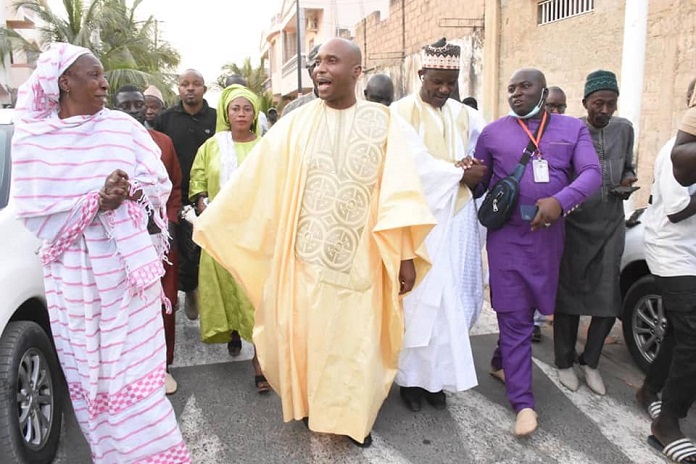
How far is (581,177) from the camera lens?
3.12m

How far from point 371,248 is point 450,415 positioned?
1.19 m

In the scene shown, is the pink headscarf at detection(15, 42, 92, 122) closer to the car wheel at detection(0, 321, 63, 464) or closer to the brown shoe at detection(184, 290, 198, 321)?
the car wheel at detection(0, 321, 63, 464)

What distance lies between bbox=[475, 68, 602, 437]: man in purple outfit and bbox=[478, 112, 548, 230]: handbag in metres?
0.03

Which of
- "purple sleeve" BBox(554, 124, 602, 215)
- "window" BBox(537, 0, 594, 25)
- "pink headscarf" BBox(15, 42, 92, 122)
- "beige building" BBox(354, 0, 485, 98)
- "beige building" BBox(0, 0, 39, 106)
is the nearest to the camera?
"pink headscarf" BBox(15, 42, 92, 122)

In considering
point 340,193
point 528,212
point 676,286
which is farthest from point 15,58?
point 676,286

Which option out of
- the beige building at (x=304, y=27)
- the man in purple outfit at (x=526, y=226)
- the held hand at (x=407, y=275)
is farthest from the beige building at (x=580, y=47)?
the beige building at (x=304, y=27)

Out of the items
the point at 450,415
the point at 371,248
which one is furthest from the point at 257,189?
the point at 450,415

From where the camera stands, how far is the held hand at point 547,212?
3.00 m

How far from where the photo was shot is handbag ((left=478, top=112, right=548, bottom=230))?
319 centimetres

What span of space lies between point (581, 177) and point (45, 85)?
8.46 ft

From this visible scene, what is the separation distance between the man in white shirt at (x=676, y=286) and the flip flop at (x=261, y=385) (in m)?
2.19

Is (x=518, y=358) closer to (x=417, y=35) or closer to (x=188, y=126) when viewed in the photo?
(x=188, y=126)

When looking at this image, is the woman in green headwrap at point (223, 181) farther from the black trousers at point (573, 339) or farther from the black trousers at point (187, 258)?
the black trousers at point (573, 339)

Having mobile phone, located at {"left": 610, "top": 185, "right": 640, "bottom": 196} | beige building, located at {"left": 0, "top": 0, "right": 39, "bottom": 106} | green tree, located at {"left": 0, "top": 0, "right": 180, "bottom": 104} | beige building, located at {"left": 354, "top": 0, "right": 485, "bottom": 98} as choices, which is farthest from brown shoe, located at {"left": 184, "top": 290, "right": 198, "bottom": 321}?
beige building, located at {"left": 0, "top": 0, "right": 39, "bottom": 106}
